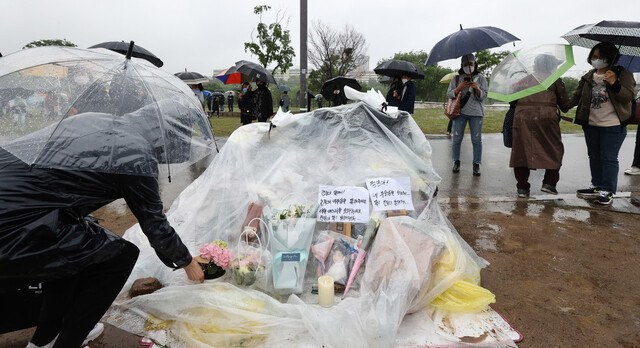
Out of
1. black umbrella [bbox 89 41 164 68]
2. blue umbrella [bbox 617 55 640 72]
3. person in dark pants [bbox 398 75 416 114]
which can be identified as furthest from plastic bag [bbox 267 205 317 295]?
black umbrella [bbox 89 41 164 68]

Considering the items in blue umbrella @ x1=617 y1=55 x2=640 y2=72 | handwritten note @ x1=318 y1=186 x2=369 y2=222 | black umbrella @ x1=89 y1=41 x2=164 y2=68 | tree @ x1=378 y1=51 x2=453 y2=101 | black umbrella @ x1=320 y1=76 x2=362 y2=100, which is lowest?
handwritten note @ x1=318 y1=186 x2=369 y2=222

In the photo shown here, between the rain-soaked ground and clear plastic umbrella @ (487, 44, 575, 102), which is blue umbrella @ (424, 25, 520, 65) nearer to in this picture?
clear plastic umbrella @ (487, 44, 575, 102)

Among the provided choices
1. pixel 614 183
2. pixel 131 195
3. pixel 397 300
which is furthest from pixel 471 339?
pixel 614 183

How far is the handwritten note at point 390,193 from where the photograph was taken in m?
2.62

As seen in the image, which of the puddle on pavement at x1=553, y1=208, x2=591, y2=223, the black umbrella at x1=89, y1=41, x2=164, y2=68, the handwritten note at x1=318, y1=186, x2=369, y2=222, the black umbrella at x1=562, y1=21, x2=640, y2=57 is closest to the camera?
the handwritten note at x1=318, y1=186, x2=369, y2=222

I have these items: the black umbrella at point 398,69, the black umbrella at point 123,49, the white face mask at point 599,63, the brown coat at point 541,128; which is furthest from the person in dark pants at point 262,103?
the white face mask at point 599,63

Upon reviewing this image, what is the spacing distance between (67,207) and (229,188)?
130cm

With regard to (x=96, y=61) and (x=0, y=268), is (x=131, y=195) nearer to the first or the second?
(x=0, y=268)

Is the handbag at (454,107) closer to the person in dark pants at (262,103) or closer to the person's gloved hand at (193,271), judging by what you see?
the person in dark pants at (262,103)

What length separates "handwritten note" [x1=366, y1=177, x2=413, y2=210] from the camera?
103 inches

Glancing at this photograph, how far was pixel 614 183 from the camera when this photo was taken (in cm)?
396

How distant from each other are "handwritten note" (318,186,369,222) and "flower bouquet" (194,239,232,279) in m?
0.70

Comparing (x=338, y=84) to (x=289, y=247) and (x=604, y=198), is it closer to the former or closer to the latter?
(x=604, y=198)

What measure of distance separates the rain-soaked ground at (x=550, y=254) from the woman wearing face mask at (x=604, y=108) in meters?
0.38
